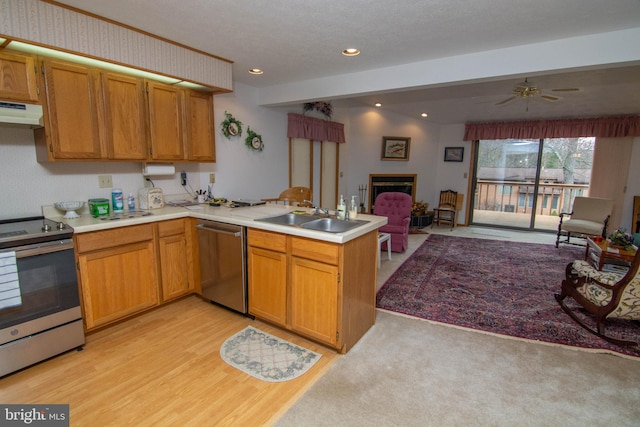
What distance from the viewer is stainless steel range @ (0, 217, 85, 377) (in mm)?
1947

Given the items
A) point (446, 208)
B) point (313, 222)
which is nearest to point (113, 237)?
point (313, 222)

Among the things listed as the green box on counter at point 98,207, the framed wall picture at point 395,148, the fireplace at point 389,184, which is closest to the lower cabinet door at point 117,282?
the green box on counter at point 98,207

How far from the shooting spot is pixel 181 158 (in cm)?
321

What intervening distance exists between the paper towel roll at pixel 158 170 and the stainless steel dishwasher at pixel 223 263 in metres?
0.72

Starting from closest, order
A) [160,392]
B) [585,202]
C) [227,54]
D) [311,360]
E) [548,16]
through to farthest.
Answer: [160,392] < [548,16] < [311,360] < [227,54] < [585,202]

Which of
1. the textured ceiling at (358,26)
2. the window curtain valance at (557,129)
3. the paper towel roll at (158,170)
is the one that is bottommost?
the paper towel roll at (158,170)

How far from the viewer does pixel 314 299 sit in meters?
2.32

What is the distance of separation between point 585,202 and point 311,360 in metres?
6.19

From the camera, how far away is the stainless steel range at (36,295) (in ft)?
6.39

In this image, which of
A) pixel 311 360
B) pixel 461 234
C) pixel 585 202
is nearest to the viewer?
pixel 311 360

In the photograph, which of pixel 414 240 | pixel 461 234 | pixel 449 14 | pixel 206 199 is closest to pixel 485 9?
pixel 449 14

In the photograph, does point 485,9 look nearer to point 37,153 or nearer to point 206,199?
point 206,199

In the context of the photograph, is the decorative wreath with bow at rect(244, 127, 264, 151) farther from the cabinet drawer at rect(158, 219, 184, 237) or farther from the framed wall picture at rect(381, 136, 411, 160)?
the framed wall picture at rect(381, 136, 411, 160)

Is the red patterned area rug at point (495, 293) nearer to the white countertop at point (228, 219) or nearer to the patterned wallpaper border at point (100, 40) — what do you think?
the white countertop at point (228, 219)
